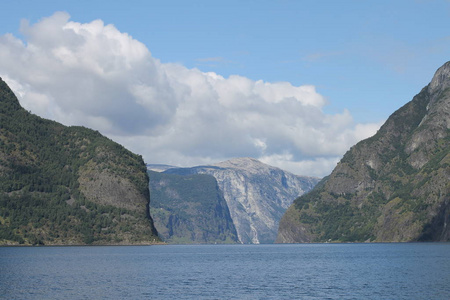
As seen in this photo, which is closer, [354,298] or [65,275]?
[354,298]

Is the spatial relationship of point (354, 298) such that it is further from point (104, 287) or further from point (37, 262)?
point (37, 262)

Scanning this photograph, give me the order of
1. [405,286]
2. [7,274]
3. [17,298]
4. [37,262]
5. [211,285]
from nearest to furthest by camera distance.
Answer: [17,298], [405,286], [211,285], [7,274], [37,262]

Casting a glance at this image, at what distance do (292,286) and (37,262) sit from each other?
98.8 metres

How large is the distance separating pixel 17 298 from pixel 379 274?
294 feet

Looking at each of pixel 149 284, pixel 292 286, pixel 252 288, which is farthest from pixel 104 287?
pixel 292 286

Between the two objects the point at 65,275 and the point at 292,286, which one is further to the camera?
the point at 65,275

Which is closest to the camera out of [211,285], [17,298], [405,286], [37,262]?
[17,298]

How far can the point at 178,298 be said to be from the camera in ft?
347

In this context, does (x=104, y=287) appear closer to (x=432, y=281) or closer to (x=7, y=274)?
(x=7, y=274)

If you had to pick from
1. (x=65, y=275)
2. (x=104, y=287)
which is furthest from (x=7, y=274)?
(x=104, y=287)

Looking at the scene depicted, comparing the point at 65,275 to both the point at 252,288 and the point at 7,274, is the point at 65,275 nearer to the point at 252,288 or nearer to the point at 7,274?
the point at 7,274

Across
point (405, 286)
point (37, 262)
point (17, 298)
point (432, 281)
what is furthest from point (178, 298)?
point (37, 262)

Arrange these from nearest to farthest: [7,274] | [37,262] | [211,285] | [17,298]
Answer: [17,298] < [211,285] < [7,274] < [37,262]

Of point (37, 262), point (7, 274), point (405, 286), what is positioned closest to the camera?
point (405, 286)
